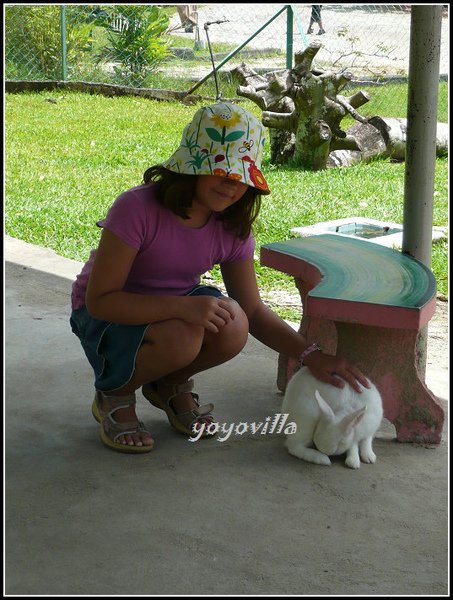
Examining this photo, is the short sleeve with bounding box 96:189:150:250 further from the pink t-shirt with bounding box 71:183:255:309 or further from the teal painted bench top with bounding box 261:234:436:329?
the teal painted bench top with bounding box 261:234:436:329

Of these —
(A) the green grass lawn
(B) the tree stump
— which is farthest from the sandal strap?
(B) the tree stump

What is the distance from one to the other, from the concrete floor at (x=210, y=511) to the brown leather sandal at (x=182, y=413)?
1.7 inches

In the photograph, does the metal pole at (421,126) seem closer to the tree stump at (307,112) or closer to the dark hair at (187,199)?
the dark hair at (187,199)

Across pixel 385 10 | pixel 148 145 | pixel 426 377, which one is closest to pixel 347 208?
pixel 148 145

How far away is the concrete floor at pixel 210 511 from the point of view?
2258 mm

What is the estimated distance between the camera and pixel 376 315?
9.41ft

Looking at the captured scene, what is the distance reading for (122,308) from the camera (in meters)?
2.78

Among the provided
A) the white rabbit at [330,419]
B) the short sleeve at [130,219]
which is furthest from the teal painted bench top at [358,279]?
the short sleeve at [130,219]

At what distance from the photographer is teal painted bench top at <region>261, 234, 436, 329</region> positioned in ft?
9.40

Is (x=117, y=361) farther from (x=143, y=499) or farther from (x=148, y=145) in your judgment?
(x=148, y=145)

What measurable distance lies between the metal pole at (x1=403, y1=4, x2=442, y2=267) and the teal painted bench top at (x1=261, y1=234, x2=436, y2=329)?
111mm

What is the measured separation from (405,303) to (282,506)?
0.73 metres

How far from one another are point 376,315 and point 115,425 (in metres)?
0.90

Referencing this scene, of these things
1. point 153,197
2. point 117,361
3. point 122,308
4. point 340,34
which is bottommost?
point 117,361
